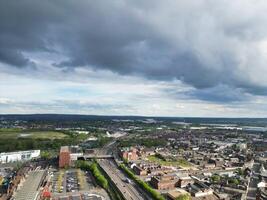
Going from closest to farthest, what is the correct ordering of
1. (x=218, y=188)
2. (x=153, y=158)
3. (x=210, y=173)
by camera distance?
1. (x=218, y=188)
2. (x=210, y=173)
3. (x=153, y=158)

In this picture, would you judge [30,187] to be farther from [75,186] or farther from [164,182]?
[164,182]

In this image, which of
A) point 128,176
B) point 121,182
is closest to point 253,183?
point 128,176

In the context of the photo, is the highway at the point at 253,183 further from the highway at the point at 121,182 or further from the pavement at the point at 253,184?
the highway at the point at 121,182

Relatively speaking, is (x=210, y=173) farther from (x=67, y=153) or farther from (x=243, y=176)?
(x=67, y=153)

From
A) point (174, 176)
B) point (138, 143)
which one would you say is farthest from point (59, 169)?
point (138, 143)

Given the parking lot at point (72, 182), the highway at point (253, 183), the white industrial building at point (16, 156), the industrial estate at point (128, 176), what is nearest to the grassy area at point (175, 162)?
the industrial estate at point (128, 176)

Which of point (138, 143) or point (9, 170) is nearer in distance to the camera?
point (9, 170)

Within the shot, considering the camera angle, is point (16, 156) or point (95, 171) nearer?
point (95, 171)

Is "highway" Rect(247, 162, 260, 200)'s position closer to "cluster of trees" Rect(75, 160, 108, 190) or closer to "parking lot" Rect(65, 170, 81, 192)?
"cluster of trees" Rect(75, 160, 108, 190)

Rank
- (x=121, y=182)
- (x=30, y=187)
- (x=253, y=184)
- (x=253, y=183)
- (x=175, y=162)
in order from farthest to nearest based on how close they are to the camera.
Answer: (x=175, y=162) < (x=253, y=183) < (x=253, y=184) < (x=121, y=182) < (x=30, y=187)
